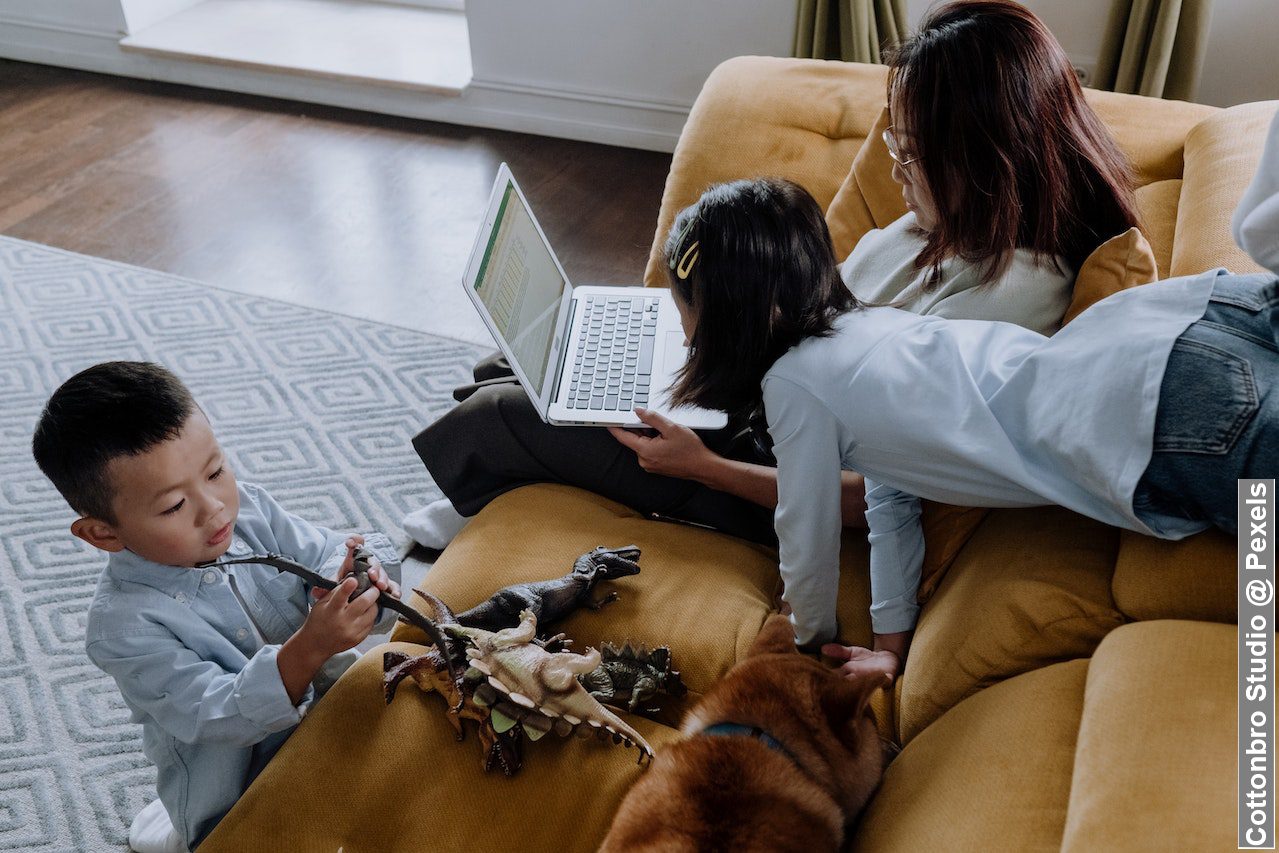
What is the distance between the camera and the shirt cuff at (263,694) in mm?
1290

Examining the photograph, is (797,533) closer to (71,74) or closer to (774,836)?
(774,836)

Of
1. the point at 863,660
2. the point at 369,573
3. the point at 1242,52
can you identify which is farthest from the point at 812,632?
the point at 1242,52

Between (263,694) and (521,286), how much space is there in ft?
2.66

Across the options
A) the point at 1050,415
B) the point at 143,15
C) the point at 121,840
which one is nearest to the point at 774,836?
the point at 1050,415

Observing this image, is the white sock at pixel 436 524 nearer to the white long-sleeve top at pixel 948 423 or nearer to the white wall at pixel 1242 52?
the white long-sleeve top at pixel 948 423

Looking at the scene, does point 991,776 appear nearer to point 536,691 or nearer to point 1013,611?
point 1013,611

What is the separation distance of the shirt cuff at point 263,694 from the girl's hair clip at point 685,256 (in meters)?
0.73

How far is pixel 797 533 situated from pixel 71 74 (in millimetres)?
4444

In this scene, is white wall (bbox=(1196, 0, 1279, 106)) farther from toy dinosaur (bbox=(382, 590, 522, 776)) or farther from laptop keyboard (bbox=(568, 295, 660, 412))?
toy dinosaur (bbox=(382, 590, 522, 776))

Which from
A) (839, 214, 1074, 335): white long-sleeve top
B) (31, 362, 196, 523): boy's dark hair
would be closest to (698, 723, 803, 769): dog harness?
(839, 214, 1074, 335): white long-sleeve top

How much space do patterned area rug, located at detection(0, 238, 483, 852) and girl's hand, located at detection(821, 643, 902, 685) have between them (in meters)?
1.10

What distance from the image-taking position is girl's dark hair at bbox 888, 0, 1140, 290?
4.48ft

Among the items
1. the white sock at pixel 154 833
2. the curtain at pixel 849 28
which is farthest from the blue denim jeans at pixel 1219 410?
the curtain at pixel 849 28

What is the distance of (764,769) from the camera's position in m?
1.08
